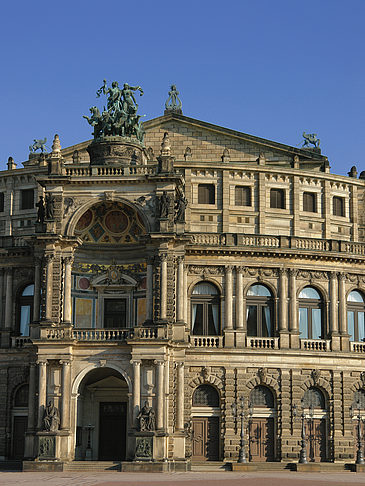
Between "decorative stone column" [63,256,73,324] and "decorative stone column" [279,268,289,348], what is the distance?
1539 cm

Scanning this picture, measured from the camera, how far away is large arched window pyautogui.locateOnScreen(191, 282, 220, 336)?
2591 inches

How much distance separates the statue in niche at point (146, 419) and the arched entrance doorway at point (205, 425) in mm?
6936


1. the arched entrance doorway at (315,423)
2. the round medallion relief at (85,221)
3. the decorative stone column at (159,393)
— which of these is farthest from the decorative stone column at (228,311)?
the round medallion relief at (85,221)

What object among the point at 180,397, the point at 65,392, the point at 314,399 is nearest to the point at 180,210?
the point at 180,397

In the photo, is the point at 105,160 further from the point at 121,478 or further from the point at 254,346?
the point at 121,478

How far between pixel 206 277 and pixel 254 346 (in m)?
5.99

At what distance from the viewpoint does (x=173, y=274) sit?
60.3m

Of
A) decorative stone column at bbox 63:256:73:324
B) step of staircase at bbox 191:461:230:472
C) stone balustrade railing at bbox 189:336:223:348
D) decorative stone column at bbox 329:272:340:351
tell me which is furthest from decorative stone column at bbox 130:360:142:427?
decorative stone column at bbox 329:272:340:351

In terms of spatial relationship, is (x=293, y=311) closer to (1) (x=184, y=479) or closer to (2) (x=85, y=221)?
(2) (x=85, y=221)

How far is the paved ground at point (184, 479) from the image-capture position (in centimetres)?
4659

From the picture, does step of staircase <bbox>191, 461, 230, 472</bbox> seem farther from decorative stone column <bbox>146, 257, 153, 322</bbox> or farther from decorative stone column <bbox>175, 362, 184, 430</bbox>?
decorative stone column <bbox>146, 257, 153, 322</bbox>

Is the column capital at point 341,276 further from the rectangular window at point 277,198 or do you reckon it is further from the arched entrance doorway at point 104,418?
the arched entrance doorway at point 104,418

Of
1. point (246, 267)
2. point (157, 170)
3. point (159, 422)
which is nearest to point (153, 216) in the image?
point (157, 170)

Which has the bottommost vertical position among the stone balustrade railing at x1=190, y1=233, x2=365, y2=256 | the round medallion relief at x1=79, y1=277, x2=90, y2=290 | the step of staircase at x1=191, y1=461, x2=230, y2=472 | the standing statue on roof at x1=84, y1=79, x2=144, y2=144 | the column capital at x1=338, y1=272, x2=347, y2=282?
the step of staircase at x1=191, y1=461, x2=230, y2=472
